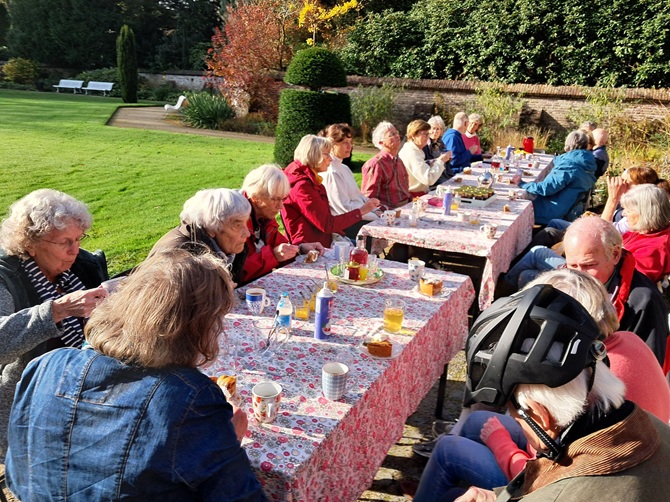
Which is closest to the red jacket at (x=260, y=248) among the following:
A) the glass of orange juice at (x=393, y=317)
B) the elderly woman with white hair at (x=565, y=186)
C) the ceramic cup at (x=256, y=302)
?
the ceramic cup at (x=256, y=302)

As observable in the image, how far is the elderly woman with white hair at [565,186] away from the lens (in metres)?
6.21

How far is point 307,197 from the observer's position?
4816mm

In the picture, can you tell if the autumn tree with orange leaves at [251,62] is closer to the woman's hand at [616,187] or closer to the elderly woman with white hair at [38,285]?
the woman's hand at [616,187]

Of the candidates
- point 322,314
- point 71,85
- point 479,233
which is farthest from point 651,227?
point 71,85

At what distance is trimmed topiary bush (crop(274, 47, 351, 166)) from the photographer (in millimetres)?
11219

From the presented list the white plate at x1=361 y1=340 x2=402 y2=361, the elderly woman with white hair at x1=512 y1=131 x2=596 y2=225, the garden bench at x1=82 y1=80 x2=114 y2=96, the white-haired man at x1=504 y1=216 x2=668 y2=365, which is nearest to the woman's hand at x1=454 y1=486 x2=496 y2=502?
the white plate at x1=361 y1=340 x2=402 y2=361

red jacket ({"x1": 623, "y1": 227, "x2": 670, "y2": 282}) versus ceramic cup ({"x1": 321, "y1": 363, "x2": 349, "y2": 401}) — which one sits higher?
red jacket ({"x1": 623, "y1": 227, "x2": 670, "y2": 282})

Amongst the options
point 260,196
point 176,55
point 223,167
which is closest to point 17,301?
point 260,196

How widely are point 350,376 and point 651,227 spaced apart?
2.65 meters

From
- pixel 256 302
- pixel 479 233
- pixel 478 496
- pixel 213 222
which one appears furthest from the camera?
pixel 479 233

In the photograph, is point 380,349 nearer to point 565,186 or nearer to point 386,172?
point 386,172

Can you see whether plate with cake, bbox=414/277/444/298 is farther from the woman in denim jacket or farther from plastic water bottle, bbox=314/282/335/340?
the woman in denim jacket

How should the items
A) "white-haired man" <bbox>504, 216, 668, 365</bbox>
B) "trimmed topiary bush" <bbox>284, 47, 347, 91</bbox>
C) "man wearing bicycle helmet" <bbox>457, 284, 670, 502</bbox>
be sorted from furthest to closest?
1. "trimmed topiary bush" <bbox>284, 47, 347, 91</bbox>
2. "white-haired man" <bbox>504, 216, 668, 365</bbox>
3. "man wearing bicycle helmet" <bbox>457, 284, 670, 502</bbox>

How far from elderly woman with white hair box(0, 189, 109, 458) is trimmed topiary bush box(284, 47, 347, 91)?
31.2 feet
